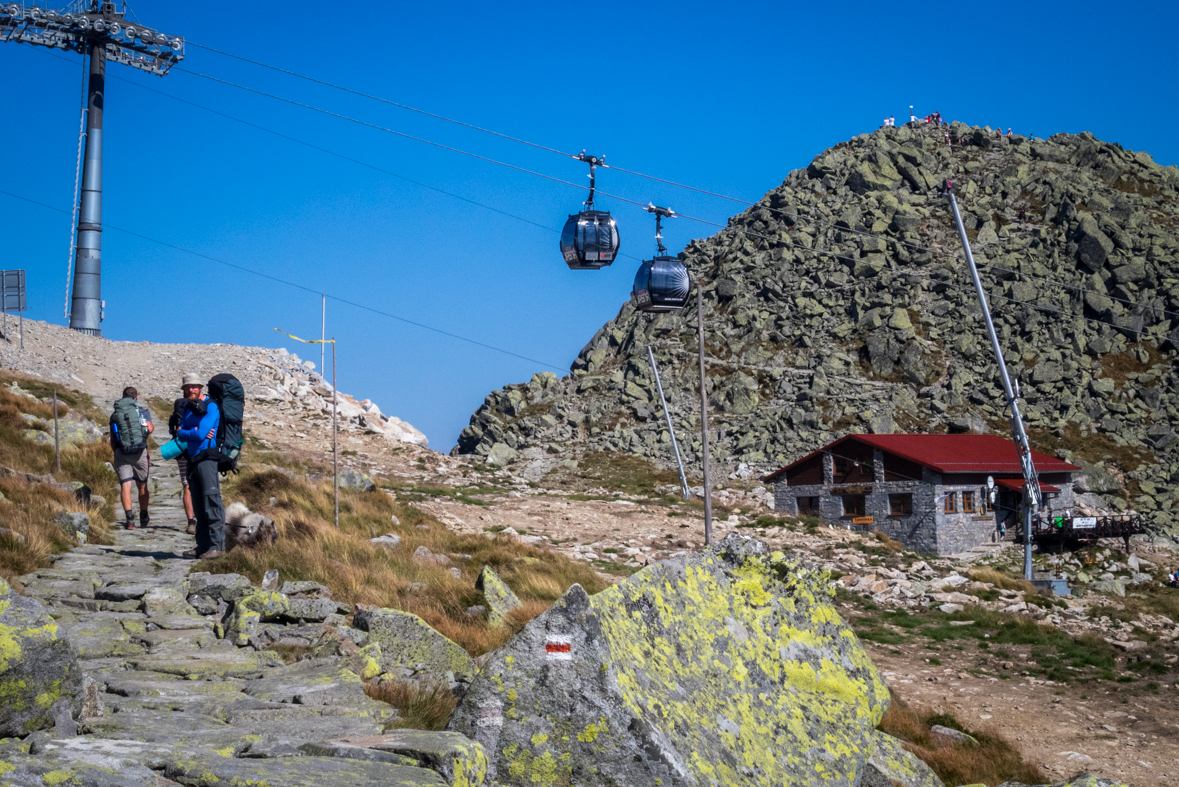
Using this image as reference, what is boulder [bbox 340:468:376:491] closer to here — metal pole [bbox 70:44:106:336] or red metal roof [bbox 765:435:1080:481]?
red metal roof [bbox 765:435:1080:481]

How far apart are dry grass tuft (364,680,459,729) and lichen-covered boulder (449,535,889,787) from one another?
390 mm

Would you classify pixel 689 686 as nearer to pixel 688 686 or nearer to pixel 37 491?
pixel 688 686

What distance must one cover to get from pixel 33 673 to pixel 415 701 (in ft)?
8.00

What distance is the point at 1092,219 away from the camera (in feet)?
299

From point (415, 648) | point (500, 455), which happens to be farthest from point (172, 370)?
point (415, 648)

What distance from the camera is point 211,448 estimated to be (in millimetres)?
9984

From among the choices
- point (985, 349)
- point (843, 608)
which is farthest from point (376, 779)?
point (985, 349)

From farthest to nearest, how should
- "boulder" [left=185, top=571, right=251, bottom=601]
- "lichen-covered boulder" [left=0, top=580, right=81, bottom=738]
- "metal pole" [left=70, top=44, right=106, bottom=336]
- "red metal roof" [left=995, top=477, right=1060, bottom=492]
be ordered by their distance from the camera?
1. "metal pole" [left=70, top=44, right=106, bottom=336]
2. "red metal roof" [left=995, top=477, right=1060, bottom=492]
3. "boulder" [left=185, top=571, right=251, bottom=601]
4. "lichen-covered boulder" [left=0, top=580, right=81, bottom=738]

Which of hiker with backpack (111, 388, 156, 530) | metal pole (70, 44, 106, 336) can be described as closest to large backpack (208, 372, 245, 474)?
hiker with backpack (111, 388, 156, 530)

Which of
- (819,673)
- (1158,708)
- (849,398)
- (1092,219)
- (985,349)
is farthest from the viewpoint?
(1092,219)

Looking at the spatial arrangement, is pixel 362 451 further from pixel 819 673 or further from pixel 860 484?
pixel 819 673

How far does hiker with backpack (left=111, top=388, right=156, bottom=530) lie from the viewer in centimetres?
1216

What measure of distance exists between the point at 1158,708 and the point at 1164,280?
3354 inches

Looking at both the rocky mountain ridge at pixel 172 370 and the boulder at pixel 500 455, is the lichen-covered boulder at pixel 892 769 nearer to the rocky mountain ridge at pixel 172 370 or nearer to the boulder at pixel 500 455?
the rocky mountain ridge at pixel 172 370
